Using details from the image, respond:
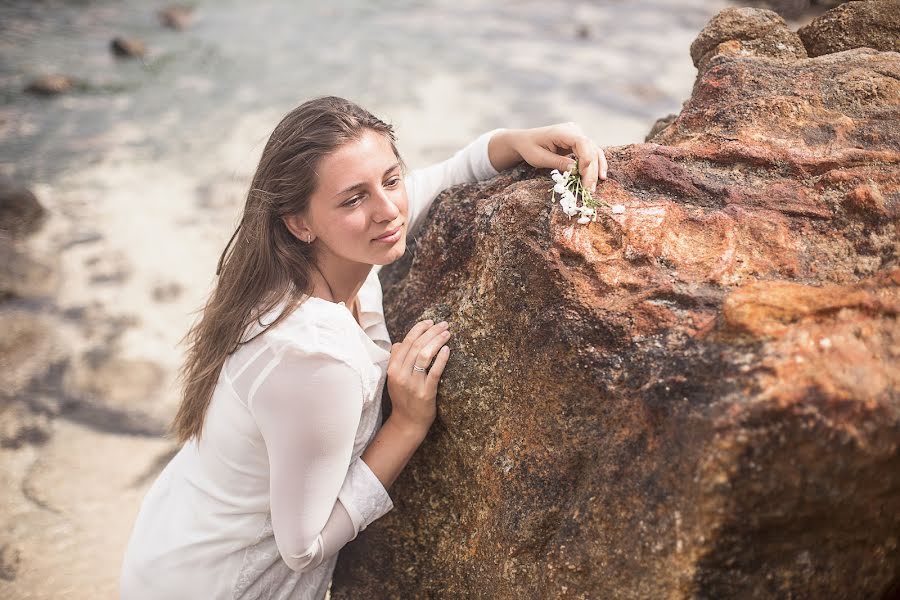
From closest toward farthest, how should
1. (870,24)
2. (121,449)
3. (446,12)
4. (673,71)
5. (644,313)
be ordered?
(644,313) → (870,24) → (121,449) → (673,71) → (446,12)

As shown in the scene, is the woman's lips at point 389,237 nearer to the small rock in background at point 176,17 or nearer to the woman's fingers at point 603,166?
the woman's fingers at point 603,166

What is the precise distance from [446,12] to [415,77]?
316 centimetres

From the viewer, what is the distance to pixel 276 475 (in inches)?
91.9

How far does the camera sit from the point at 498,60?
11734 mm

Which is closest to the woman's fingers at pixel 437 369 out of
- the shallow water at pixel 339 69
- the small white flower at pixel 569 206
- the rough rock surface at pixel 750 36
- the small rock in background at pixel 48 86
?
the small white flower at pixel 569 206

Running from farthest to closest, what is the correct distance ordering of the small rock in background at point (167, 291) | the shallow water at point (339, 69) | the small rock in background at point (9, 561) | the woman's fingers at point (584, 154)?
the shallow water at point (339, 69) < the small rock in background at point (167, 291) < the small rock in background at point (9, 561) < the woman's fingers at point (584, 154)

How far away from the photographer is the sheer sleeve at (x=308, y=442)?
2.27 meters

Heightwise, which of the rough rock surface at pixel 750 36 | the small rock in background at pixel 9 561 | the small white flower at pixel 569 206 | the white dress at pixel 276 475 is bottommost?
the small rock in background at pixel 9 561


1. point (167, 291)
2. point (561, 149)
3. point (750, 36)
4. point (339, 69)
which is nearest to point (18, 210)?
point (167, 291)

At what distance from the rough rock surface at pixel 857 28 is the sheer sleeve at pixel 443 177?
1.71 meters

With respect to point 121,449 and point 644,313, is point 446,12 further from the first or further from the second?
point 644,313

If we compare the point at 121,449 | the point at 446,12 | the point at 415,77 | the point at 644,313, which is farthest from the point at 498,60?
the point at 644,313

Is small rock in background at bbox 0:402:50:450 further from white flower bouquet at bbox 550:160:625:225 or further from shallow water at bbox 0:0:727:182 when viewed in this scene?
white flower bouquet at bbox 550:160:625:225

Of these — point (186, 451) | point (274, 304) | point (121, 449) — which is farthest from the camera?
point (121, 449)
